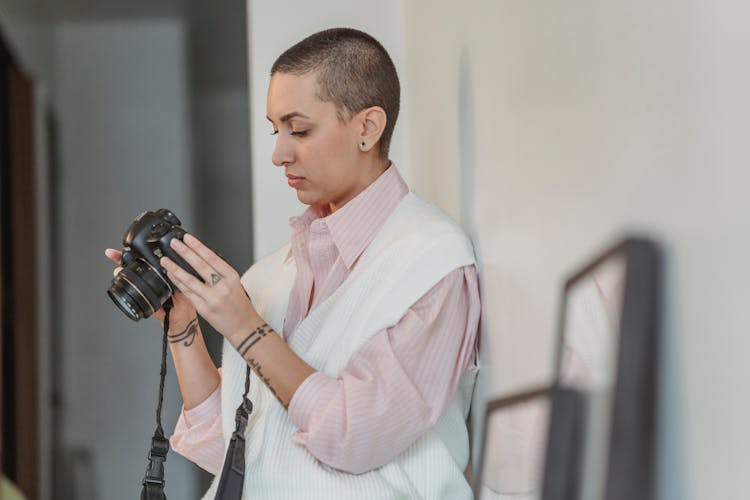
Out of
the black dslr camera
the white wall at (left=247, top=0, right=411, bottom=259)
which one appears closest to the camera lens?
the black dslr camera

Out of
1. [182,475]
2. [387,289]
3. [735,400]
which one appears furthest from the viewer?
[182,475]

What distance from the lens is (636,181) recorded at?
2.58 ft

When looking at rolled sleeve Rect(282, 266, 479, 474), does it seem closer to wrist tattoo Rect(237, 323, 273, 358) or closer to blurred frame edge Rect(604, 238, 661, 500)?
wrist tattoo Rect(237, 323, 273, 358)

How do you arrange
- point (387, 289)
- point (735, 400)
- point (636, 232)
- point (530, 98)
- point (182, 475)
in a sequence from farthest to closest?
point (182, 475)
point (387, 289)
point (530, 98)
point (636, 232)
point (735, 400)

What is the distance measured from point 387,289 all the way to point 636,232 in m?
0.58

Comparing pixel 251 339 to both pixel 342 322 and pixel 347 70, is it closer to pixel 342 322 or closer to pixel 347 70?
pixel 342 322

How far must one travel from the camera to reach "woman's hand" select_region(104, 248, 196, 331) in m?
1.53

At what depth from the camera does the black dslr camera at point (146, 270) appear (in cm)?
138

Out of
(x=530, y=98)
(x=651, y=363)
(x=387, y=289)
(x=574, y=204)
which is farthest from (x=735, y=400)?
(x=387, y=289)

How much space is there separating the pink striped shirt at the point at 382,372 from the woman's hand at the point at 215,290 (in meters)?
0.11

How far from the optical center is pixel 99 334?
4098mm

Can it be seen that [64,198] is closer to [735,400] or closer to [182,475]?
[182,475]

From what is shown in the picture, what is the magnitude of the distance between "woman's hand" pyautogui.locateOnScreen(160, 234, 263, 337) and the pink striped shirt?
11cm

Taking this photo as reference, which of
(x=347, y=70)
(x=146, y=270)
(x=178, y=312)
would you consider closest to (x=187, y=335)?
(x=178, y=312)
